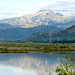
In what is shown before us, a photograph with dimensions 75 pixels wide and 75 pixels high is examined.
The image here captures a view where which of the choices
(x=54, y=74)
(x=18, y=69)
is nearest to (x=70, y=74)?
(x=54, y=74)

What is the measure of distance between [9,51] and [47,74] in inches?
2117

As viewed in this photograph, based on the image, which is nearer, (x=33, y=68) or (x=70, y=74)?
(x=70, y=74)

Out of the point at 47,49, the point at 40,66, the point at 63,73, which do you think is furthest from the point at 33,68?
the point at 47,49

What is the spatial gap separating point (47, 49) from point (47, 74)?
62923 mm

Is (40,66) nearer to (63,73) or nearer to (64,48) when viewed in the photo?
(63,73)

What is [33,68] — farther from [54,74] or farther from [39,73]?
[54,74]

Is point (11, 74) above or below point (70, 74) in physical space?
below

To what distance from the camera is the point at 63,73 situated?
123 feet

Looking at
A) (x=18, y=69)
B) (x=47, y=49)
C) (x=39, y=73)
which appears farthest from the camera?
(x=47, y=49)

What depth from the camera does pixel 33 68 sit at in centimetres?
6744

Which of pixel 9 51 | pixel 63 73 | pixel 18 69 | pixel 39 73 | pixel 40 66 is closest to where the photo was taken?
pixel 63 73

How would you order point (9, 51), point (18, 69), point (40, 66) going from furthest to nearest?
point (9, 51), point (40, 66), point (18, 69)

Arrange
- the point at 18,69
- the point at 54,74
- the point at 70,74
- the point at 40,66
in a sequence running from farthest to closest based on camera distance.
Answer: the point at 40,66
the point at 18,69
the point at 54,74
the point at 70,74

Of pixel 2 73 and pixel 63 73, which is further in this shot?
pixel 2 73
